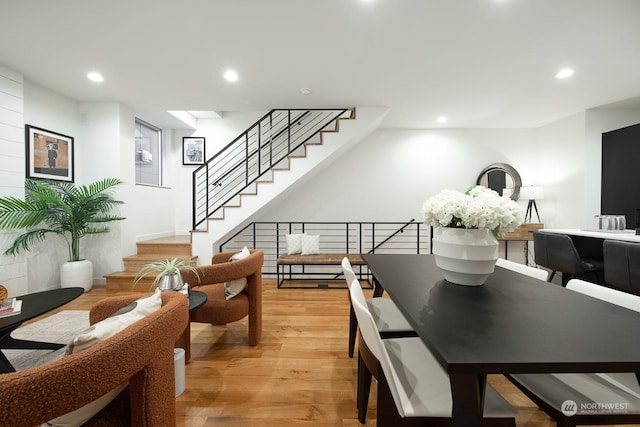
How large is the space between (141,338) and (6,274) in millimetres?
3658

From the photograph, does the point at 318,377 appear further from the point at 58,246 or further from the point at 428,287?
the point at 58,246

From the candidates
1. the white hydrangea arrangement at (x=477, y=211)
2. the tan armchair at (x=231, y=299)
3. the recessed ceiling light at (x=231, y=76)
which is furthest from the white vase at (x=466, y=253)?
the recessed ceiling light at (x=231, y=76)

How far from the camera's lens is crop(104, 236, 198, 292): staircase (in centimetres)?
380

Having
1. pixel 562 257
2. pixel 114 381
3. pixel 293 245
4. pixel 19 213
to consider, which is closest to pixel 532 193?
pixel 562 257

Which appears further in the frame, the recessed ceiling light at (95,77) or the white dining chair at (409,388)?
the recessed ceiling light at (95,77)

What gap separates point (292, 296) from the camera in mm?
3770

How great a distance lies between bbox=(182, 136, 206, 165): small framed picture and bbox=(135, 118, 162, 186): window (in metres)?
0.50

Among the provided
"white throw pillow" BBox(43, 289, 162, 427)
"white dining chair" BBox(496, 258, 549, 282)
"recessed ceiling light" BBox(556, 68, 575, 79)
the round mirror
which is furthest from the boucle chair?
the round mirror

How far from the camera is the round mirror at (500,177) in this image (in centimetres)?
515

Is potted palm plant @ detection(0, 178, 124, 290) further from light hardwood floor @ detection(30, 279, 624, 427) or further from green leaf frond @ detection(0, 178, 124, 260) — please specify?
light hardwood floor @ detection(30, 279, 624, 427)

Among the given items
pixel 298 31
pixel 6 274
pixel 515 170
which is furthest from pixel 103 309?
pixel 515 170

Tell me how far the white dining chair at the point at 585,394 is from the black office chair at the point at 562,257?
1950 millimetres

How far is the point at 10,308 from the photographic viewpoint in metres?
1.83
